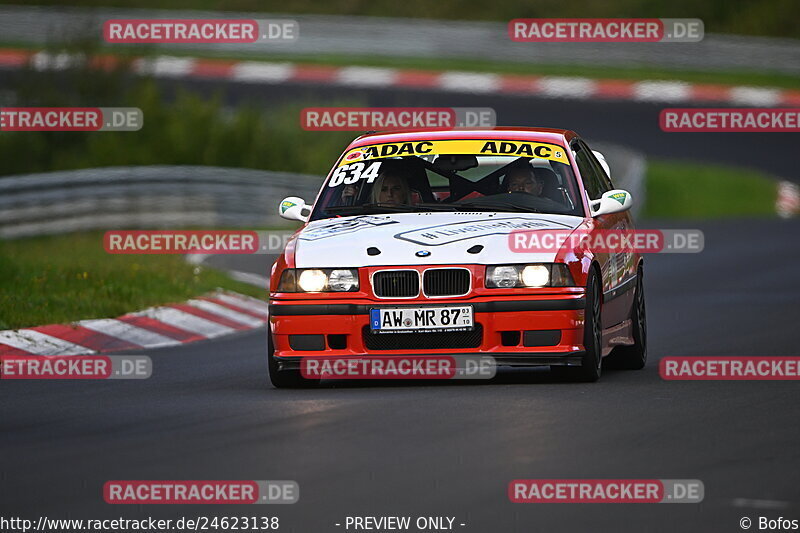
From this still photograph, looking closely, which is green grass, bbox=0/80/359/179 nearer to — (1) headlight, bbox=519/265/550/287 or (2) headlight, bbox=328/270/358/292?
(2) headlight, bbox=328/270/358/292

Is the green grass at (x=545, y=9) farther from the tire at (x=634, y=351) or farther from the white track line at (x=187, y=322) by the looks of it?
the tire at (x=634, y=351)

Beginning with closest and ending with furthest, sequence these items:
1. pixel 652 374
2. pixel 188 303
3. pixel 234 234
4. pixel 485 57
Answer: pixel 652 374
pixel 188 303
pixel 234 234
pixel 485 57

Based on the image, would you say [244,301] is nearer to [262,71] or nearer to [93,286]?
[93,286]

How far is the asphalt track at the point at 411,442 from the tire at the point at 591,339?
0.15 m

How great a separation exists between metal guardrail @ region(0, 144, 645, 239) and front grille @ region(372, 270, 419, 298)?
13.7m

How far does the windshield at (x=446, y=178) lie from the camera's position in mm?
10375

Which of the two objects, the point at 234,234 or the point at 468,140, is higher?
the point at 468,140

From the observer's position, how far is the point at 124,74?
29.5 metres

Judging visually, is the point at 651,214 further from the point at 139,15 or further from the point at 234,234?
the point at 139,15

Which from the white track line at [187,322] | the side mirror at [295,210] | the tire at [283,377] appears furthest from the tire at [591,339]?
the white track line at [187,322]

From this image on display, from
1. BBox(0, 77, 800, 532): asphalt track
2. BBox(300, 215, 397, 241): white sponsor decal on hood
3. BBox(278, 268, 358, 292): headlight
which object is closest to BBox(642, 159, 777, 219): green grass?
BBox(0, 77, 800, 532): asphalt track

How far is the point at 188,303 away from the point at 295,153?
607 inches

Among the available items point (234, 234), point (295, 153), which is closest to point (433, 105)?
point (295, 153)

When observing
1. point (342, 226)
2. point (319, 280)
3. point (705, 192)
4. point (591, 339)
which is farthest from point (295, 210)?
point (705, 192)
